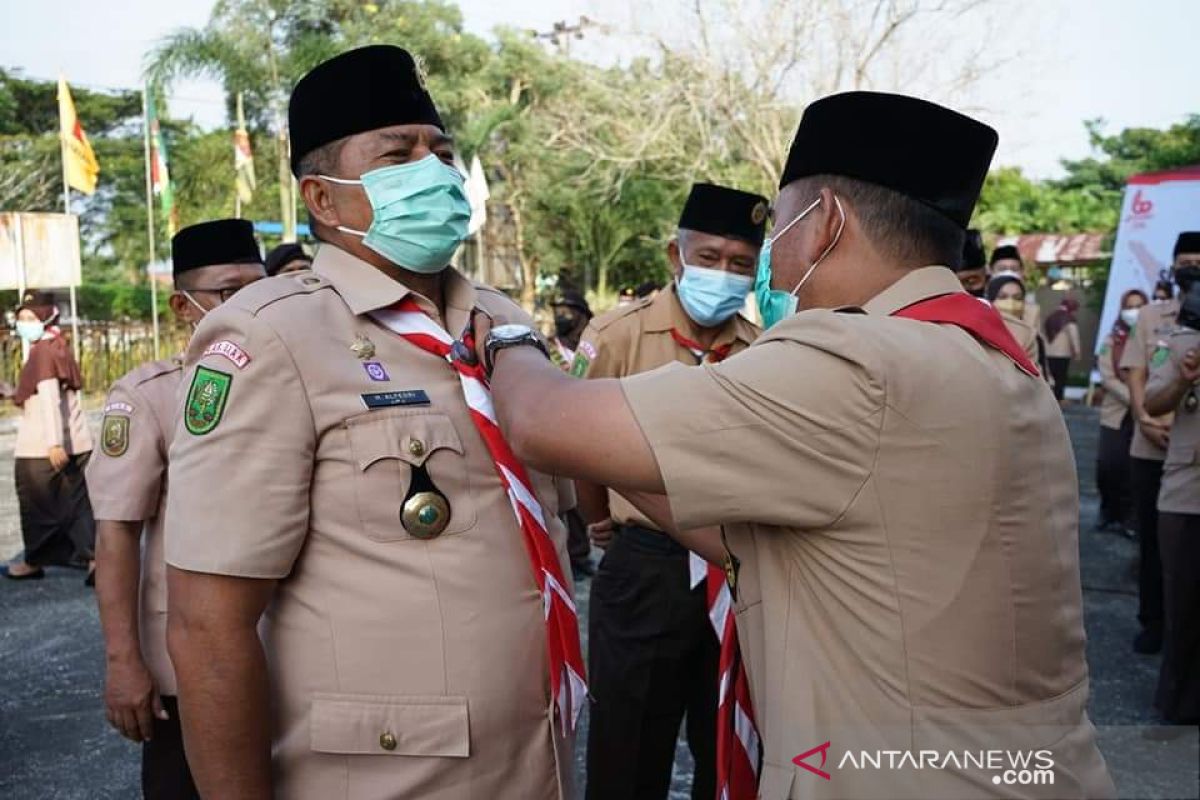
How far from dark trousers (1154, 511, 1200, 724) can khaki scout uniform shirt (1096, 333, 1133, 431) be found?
2.32m

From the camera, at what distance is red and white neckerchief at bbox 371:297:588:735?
192cm

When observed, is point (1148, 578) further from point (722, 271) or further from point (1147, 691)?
point (722, 271)

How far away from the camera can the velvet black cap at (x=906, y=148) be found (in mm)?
1706

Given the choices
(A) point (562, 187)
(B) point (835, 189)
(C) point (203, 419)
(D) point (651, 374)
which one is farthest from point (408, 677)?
(A) point (562, 187)

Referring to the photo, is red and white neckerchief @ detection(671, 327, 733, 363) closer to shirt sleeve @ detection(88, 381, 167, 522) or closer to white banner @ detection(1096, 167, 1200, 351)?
shirt sleeve @ detection(88, 381, 167, 522)

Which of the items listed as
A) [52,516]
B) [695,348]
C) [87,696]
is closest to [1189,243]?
[695,348]

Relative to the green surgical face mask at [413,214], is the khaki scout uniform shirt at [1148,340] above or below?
below

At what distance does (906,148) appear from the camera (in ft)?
5.59

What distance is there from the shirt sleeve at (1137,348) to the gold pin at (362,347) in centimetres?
489

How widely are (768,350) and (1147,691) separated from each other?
4.45 m

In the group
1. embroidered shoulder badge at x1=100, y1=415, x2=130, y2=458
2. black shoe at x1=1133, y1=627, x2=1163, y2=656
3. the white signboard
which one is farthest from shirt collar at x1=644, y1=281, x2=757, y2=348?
the white signboard

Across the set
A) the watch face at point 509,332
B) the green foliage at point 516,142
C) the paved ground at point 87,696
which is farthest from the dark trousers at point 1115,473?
the green foliage at point 516,142

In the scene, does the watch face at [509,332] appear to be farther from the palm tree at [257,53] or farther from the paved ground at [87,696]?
the palm tree at [257,53]

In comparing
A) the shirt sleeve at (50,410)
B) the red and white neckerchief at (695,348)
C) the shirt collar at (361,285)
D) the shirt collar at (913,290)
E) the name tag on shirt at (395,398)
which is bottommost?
the shirt sleeve at (50,410)
